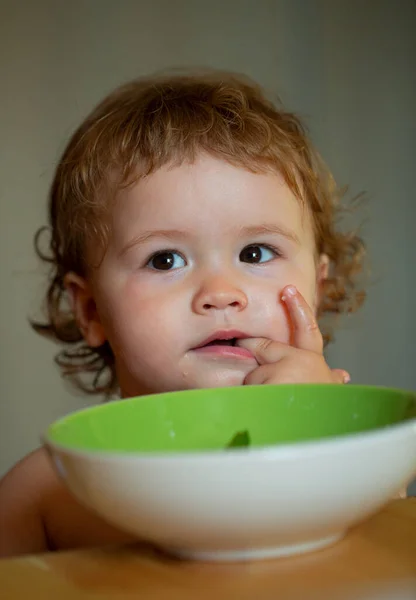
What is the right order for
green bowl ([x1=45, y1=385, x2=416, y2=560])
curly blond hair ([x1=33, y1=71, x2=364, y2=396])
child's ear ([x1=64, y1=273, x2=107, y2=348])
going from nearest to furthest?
green bowl ([x1=45, y1=385, x2=416, y2=560])
curly blond hair ([x1=33, y1=71, x2=364, y2=396])
child's ear ([x1=64, y1=273, x2=107, y2=348])

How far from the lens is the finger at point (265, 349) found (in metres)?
0.99

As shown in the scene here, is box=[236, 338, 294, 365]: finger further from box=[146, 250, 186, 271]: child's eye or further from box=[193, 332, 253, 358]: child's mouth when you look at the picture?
box=[146, 250, 186, 271]: child's eye

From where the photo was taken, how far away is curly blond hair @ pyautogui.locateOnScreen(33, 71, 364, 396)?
1.08m

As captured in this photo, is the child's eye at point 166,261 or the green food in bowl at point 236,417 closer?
the green food in bowl at point 236,417

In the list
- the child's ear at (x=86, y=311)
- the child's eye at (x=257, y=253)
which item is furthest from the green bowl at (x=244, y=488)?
the child's ear at (x=86, y=311)

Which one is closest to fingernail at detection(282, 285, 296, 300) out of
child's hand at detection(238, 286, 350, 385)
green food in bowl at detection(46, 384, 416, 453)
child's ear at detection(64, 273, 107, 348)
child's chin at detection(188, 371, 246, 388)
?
child's hand at detection(238, 286, 350, 385)

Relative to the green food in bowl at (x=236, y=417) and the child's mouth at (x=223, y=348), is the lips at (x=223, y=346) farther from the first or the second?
the green food in bowl at (x=236, y=417)

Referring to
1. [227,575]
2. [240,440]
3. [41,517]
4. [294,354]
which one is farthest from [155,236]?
[227,575]

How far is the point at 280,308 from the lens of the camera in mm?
1032

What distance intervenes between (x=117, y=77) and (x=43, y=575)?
1.69 metres

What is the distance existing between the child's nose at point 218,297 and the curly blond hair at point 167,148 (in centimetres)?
19

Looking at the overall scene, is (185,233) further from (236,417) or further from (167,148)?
(236,417)

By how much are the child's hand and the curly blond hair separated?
0.19 metres

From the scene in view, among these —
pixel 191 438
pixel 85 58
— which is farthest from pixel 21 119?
pixel 191 438
